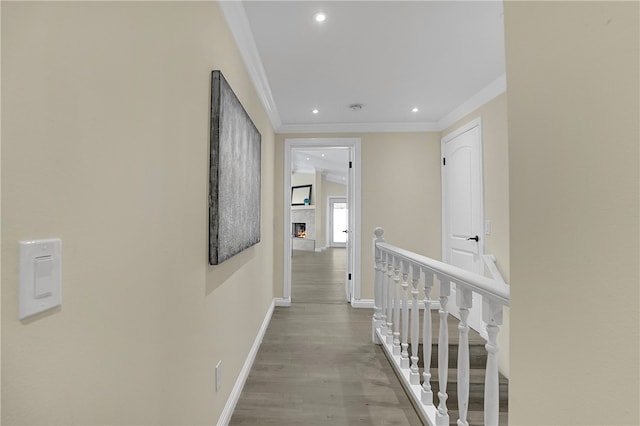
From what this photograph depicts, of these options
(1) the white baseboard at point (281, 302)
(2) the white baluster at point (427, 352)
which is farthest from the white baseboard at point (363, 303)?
(2) the white baluster at point (427, 352)

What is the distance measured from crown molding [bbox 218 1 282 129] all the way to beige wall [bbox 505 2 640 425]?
1473 millimetres

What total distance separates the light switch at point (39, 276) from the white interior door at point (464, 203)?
10.4ft

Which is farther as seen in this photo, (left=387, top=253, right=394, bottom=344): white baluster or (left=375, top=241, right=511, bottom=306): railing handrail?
(left=387, top=253, right=394, bottom=344): white baluster

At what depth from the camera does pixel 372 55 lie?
2.27 m

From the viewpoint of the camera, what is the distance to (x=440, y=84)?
2.78 meters

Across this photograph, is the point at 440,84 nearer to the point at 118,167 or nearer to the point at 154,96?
the point at 154,96

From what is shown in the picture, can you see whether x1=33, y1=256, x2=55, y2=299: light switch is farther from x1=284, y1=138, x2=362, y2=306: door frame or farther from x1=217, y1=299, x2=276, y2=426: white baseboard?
x1=284, y1=138, x2=362, y2=306: door frame

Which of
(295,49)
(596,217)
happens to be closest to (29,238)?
(596,217)

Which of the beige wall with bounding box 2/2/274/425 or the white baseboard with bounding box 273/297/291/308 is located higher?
the beige wall with bounding box 2/2/274/425

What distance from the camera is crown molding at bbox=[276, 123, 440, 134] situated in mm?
3859

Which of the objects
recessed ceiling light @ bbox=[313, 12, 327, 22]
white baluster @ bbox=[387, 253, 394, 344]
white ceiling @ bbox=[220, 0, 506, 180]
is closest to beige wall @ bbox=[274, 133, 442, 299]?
white ceiling @ bbox=[220, 0, 506, 180]

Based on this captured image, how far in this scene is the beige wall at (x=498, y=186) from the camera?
260cm

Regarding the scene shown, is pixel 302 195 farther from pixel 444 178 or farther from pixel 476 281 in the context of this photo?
pixel 476 281

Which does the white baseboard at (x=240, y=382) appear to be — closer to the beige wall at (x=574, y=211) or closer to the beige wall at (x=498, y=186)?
the beige wall at (x=574, y=211)
